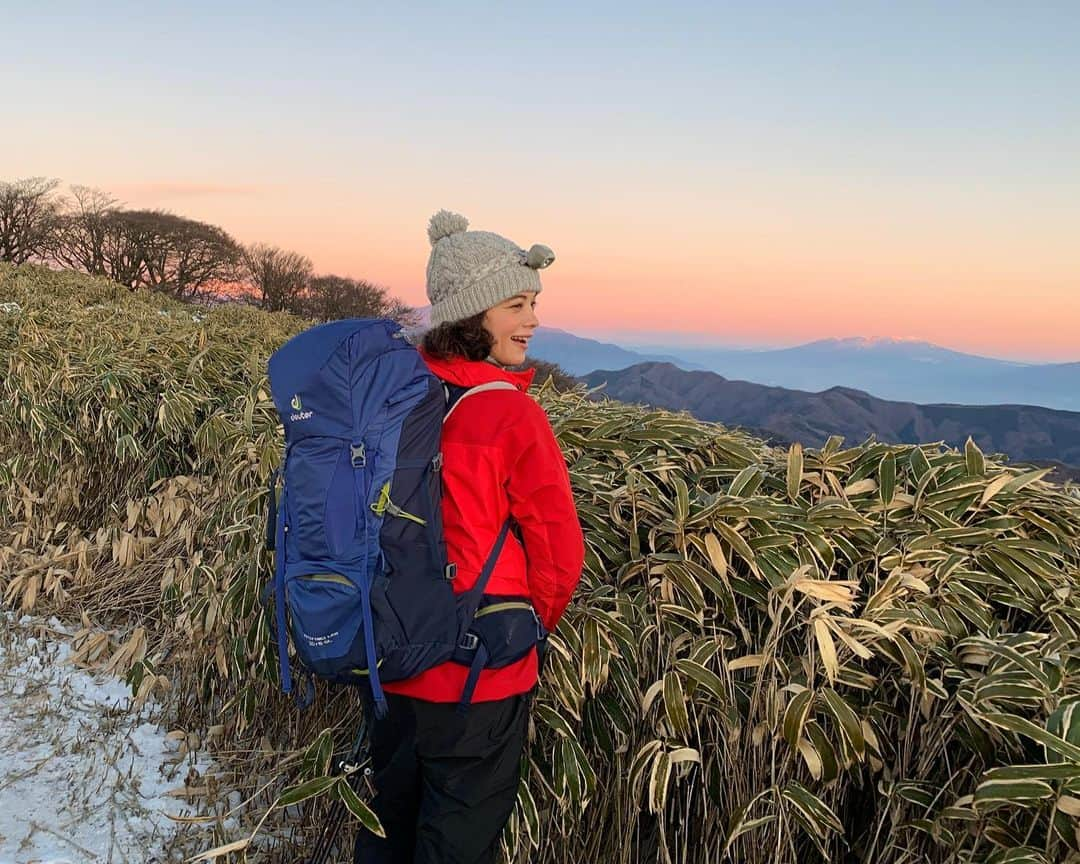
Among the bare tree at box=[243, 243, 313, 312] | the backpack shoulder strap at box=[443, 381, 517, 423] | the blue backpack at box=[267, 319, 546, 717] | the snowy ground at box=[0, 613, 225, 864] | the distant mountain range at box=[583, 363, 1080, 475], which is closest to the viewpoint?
the blue backpack at box=[267, 319, 546, 717]

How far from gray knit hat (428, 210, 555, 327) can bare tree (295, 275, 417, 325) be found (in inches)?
745

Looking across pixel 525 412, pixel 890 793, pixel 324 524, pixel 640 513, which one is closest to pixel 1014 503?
pixel 890 793

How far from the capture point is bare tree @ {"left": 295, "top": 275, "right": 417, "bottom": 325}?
66.5 feet

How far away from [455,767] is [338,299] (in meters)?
20.6

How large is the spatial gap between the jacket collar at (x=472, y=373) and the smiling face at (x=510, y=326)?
4 cm

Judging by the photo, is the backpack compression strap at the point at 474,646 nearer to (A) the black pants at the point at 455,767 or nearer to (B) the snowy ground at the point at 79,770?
(A) the black pants at the point at 455,767

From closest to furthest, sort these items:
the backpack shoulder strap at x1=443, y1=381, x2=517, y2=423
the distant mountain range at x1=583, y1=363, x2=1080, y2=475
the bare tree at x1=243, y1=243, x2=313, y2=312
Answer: the backpack shoulder strap at x1=443, y1=381, x2=517, y2=423, the distant mountain range at x1=583, y1=363, x2=1080, y2=475, the bare tree at x1=243, y1=243, x2=313, y2=312

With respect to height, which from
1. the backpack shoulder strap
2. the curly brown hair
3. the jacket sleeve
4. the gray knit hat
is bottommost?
the jacket sleeve

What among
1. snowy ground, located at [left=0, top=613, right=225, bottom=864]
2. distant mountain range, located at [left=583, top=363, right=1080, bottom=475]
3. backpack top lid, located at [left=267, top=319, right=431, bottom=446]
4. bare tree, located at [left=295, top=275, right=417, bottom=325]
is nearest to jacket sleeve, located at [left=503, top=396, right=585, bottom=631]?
backpack top lid, located at [left=267, top=319, right=431, bottom=446]

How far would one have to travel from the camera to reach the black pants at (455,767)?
4.67ft

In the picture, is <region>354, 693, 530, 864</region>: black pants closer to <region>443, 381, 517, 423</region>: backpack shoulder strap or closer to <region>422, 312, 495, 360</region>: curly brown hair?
<region>443, 381, 517, 423</region>: backpack shoulder strap

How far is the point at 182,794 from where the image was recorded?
7.29 ft

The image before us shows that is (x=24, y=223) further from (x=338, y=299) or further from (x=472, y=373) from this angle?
(x=472, y=373)

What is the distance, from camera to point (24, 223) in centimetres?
2172
